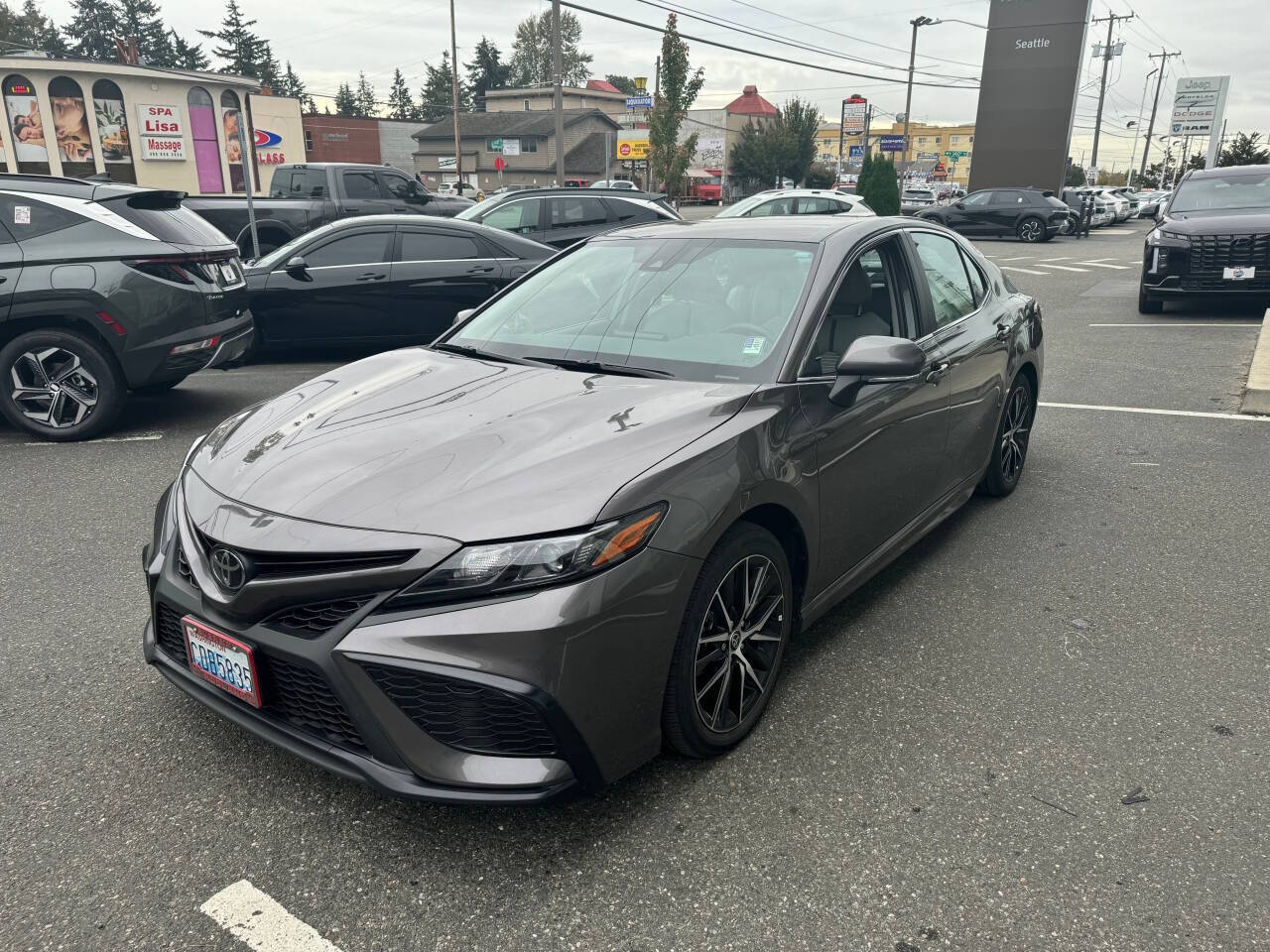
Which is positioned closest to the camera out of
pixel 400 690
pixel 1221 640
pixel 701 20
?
pixel 400 690

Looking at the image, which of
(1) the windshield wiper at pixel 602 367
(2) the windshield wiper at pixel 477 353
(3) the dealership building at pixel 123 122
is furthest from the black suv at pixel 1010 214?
(1) the windshield wiper at pixel 602 367

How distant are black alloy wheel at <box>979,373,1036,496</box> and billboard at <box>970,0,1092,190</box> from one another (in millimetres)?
43496

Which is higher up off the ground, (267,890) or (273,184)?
(273,184)

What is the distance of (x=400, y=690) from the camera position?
215 centimetres

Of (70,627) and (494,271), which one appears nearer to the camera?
(70,627)

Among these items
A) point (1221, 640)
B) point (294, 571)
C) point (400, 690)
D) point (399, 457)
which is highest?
point (399, 457)

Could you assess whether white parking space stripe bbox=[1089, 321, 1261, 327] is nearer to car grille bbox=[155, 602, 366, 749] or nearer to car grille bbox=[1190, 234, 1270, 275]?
car grille bbox=[1190, 234, 1270, 275]

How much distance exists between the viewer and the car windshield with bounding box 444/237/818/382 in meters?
3.16

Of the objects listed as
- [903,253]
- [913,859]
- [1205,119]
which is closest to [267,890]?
[913,859]

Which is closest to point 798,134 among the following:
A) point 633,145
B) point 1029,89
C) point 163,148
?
point 633,145

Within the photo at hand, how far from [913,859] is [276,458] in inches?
79.8

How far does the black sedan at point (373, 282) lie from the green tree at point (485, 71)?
357ft

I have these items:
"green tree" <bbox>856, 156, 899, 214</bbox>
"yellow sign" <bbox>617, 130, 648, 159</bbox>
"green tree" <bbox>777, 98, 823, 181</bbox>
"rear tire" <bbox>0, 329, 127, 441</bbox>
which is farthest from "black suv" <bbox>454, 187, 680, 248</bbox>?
"green tree" <bbox>777, 98, 823, 181</bbox>

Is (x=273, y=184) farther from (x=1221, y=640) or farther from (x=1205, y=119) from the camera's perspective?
(x=1205, y=119)
